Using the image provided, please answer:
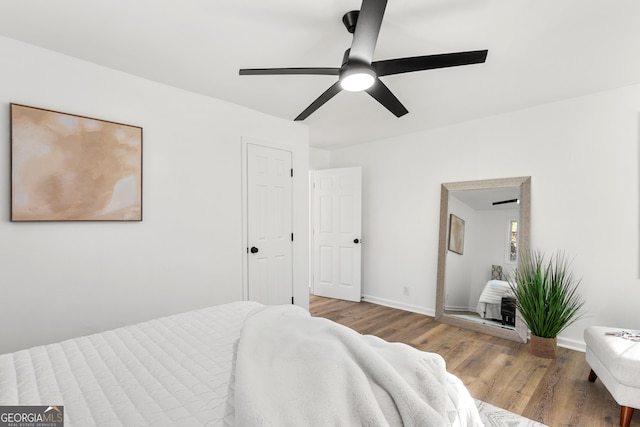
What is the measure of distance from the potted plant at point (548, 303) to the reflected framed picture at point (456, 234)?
0.74m

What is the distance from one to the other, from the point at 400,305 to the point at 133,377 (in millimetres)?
3593

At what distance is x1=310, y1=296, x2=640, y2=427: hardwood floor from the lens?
77.2 inches

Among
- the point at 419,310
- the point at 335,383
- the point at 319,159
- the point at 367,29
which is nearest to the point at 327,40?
the point at 367,29

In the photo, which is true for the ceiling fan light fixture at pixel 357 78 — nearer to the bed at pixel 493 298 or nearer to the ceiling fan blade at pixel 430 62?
the ceiling fan blade at pixel 430 62

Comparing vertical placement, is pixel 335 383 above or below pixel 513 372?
above

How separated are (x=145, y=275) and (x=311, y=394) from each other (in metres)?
2.11

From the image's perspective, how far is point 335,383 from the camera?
96cm

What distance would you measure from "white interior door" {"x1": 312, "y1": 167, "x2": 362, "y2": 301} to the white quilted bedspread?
305cm

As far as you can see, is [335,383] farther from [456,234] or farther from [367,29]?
[456,234]

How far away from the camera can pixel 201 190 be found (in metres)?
2.86

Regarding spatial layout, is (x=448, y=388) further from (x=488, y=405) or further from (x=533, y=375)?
(x=533, y=375)

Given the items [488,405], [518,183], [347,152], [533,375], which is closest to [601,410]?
[533,375]

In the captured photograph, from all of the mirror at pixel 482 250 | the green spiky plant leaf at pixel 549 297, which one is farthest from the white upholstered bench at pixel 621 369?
the mirror at pixel 482 250

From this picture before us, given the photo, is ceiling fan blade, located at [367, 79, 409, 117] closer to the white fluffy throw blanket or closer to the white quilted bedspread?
the white fluffy throw blanket
